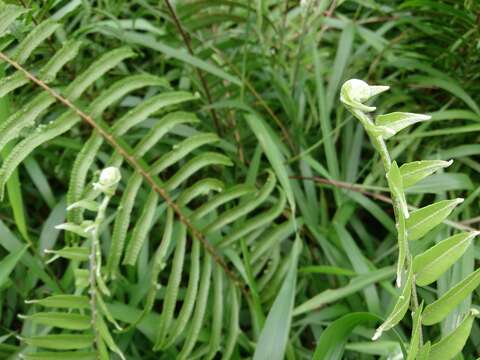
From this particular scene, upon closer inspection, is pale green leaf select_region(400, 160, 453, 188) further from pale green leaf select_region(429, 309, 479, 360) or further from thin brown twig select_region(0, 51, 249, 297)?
thin brown twig select_region(0, 51, 249, 297)

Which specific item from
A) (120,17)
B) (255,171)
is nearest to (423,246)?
(255,171)

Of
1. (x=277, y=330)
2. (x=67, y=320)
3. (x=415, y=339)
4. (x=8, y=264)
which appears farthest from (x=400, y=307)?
(x=8, y=264)

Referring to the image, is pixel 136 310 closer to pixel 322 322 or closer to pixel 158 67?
pixel 322 322

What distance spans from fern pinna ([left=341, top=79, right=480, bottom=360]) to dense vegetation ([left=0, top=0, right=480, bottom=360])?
132 mm

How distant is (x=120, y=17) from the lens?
1190 mm

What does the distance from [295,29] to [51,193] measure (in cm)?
53

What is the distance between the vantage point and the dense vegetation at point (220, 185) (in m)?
0.75

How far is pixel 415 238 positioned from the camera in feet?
1.66

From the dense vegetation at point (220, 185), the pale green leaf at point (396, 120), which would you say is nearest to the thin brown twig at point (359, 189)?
the dense vegetation at point (220, 185)

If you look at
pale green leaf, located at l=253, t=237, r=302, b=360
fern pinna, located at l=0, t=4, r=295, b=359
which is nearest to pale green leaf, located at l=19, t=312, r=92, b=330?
fern pinna, located at l=0, t=4, r=295, b=359

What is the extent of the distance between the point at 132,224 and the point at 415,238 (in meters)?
0.58

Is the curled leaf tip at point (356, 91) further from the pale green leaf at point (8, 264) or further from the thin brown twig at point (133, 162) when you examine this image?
the pale green leaf at point (8, 264)

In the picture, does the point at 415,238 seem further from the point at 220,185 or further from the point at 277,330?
the point at 220,185

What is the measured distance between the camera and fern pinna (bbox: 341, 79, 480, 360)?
435 mm
